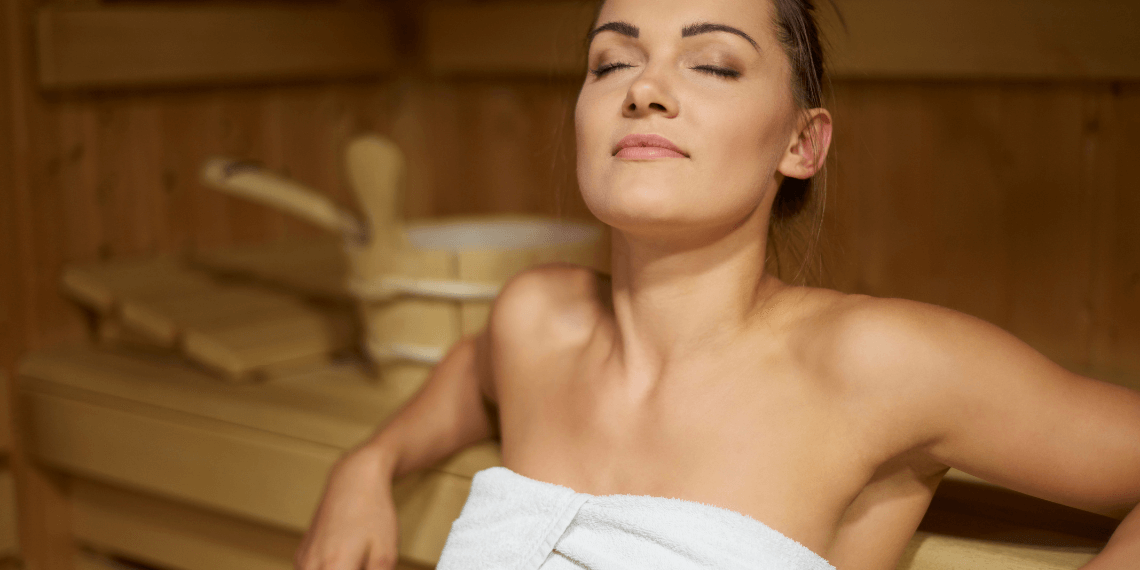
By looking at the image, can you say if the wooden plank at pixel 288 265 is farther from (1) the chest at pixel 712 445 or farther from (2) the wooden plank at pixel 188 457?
(1) the chest at pixel 712 445

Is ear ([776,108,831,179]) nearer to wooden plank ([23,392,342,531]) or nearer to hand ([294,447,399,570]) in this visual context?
hand ([294,447,399,570])

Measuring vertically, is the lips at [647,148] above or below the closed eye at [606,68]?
below

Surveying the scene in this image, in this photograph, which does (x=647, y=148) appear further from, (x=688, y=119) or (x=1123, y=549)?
(x=1123, y=549)

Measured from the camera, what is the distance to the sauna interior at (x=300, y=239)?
131 cm

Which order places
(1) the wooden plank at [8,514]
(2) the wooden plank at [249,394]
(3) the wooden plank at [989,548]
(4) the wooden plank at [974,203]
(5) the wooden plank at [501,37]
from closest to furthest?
(3) the wooden plank at [989,548] → (2) the wooden plank at [249,394] → (4) the wooden plank at [974,203] → (1) the wooden plank at [8,514] → (5) the wooden plank at [501,37]

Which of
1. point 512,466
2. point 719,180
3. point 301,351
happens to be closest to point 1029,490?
point 719,180

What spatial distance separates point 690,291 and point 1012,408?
0.26m

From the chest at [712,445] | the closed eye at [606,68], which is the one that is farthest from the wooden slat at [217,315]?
the closed eye at [606,68]

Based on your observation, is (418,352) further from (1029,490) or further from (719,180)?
(1029,490)

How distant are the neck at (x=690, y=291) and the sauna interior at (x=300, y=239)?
0.57 feet

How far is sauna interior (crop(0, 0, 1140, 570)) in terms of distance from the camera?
1.31 meters

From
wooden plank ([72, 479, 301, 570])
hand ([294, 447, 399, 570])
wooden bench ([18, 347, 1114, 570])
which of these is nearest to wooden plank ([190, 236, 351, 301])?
wooden bench ([18, 347, 1114, 570])

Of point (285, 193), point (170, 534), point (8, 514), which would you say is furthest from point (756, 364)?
point (8, 514)

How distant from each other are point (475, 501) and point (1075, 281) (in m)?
0.99
